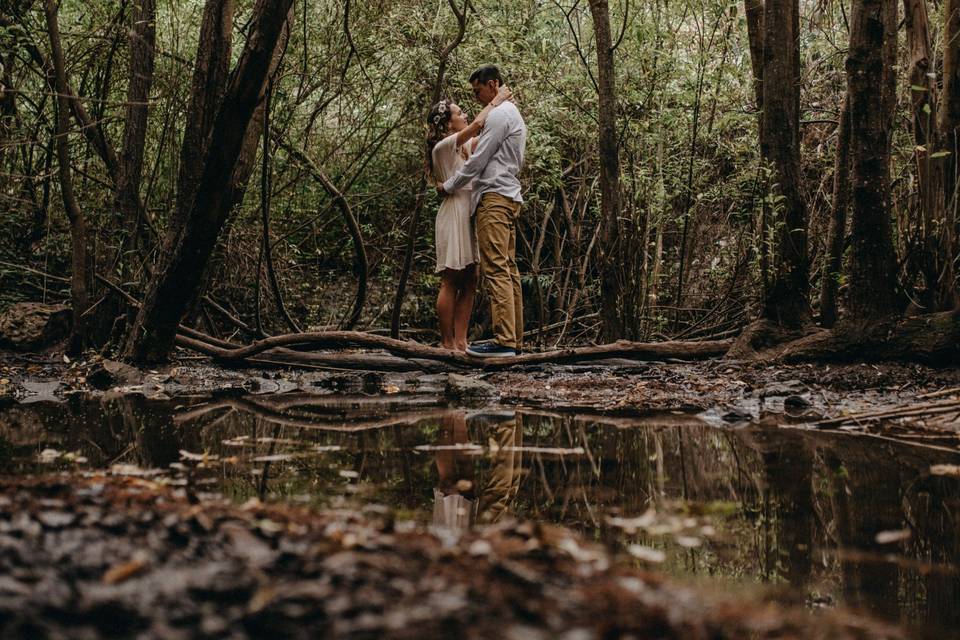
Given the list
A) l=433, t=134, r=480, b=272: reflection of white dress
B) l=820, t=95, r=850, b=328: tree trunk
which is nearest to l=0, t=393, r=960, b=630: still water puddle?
l=433, t=134, r=480, b=272: reflection of white dress

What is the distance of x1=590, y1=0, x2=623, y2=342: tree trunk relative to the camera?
358 inches

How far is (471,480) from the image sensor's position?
3.91 m

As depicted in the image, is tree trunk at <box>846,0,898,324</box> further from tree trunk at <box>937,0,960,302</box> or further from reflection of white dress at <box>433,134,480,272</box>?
reflection of white dress at <box>433,134,480,272</box>

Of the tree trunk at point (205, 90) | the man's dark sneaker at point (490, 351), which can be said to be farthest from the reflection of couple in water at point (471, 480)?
the tree trunk at point (205, 90)

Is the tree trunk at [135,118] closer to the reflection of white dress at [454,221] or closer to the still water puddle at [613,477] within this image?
the reflection of white dress at [454,221]

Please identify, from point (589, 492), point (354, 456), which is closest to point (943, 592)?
point (589, 492)

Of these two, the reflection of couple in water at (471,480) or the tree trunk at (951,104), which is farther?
the tree trunk at (951,104)

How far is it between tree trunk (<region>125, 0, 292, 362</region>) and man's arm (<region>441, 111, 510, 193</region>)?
1.75 metres

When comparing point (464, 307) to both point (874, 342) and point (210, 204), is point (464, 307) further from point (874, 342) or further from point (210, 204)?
point (874, 342)

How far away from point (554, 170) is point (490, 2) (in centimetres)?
226

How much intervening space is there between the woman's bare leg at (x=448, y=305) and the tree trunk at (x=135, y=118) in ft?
11.3

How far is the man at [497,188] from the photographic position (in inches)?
307

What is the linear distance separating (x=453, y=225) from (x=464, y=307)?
71 centimetres

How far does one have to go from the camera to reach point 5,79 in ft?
31.4
